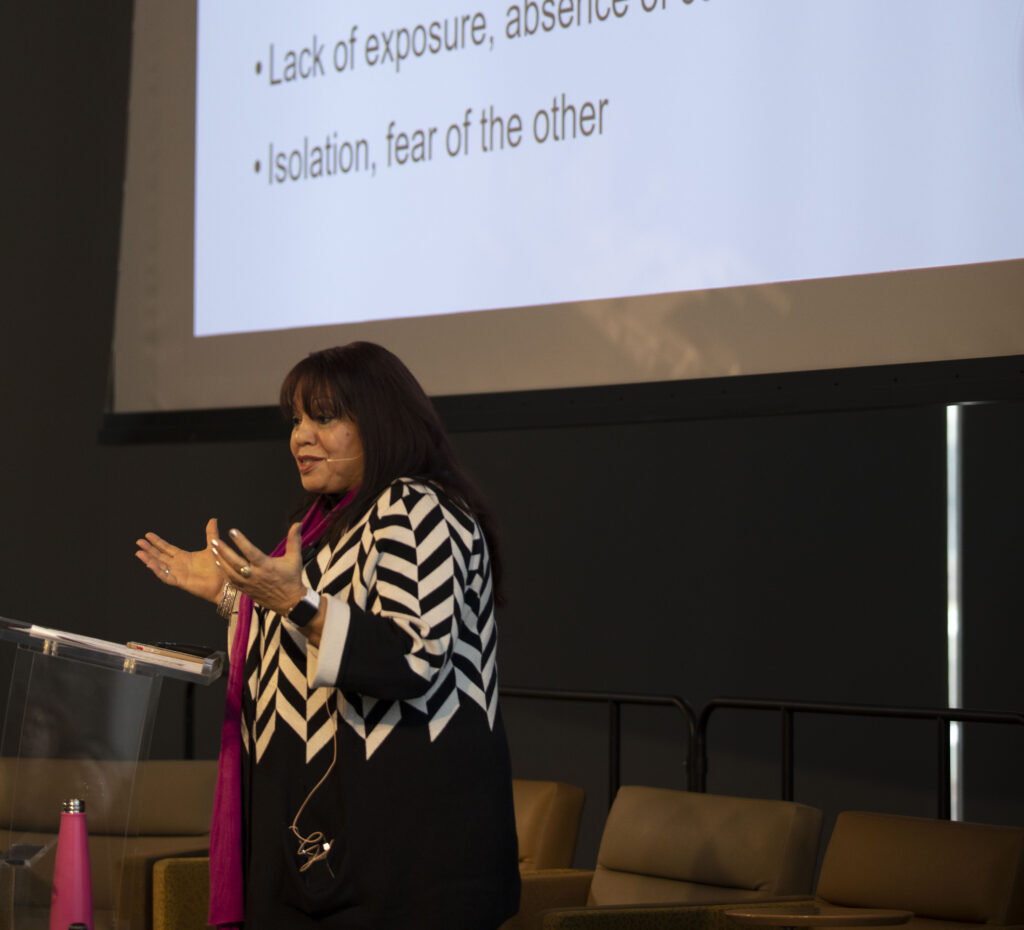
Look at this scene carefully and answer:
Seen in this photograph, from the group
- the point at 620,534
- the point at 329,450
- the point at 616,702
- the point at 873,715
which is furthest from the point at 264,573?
the point at 620,534

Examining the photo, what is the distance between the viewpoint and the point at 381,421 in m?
1.99

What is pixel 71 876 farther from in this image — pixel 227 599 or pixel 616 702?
pixel 616 702

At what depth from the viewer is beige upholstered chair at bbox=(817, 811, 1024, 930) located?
2.60 metres

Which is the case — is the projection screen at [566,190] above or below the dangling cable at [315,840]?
above

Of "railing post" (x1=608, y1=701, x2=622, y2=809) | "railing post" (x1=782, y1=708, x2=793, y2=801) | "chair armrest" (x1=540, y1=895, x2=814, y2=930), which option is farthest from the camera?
"railing post" (x1=608, y1=701, x2=622, y2=809)

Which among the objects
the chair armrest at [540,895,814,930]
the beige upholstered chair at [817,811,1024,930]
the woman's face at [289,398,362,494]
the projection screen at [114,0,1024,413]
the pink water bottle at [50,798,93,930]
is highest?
the projection screen at [114,0,1024,413]

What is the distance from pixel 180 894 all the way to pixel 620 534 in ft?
9.00

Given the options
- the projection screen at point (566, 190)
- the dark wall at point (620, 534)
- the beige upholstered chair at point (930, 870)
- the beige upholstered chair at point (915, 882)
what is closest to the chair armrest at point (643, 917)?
the beige upholstered chair at point (915, 882)

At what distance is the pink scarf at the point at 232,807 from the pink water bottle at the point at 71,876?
0.60ft

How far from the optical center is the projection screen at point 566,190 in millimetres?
3330

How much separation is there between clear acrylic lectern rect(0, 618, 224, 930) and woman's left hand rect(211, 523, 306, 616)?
24 cm

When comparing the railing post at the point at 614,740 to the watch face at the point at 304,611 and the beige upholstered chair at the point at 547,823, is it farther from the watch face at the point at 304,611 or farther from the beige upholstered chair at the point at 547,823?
the watch face at the point at 304,611

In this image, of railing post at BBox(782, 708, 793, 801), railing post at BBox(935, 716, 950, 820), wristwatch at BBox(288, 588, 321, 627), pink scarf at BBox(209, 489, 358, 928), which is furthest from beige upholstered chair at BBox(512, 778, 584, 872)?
wristwatch at BBox(288, 588, 321, 627)

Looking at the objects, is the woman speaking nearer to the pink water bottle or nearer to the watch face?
the watch face
